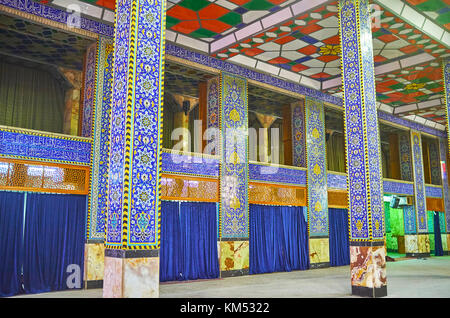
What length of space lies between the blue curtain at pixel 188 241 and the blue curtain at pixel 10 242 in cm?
251

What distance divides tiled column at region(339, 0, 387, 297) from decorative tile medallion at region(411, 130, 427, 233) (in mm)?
9025

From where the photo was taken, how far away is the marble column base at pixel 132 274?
3408mm

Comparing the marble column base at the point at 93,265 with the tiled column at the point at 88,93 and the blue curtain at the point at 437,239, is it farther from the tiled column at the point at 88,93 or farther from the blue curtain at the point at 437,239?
the blue curtain at the point at 437,239

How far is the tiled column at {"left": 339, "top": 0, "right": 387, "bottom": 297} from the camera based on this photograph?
18.5 feet

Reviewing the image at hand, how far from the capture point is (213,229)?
8.59m

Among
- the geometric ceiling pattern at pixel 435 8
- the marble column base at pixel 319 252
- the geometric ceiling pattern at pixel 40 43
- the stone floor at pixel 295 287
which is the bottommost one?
the stone floor at pixel 295 287

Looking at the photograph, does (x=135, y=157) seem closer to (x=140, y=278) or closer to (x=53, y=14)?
(x=140, y=278)

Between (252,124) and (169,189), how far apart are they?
480 centimetres

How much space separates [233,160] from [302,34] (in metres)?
2.93

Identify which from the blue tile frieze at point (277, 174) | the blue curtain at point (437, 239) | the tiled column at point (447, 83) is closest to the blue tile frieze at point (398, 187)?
the blue curtain at point (437, 239)

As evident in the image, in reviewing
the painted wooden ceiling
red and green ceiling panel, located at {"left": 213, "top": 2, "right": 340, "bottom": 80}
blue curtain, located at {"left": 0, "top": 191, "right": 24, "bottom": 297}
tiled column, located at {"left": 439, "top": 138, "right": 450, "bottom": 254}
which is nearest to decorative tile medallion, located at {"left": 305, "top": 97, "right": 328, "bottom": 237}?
Result: the painted wooden ceiling

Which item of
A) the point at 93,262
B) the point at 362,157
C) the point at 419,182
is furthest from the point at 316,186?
the point at 93,262

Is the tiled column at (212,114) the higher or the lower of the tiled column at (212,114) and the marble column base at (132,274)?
the higher

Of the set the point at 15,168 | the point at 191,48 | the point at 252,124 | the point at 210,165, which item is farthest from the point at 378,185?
the point at 252,124
